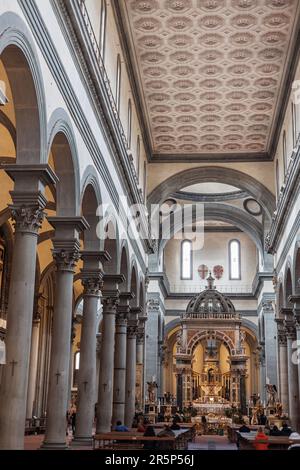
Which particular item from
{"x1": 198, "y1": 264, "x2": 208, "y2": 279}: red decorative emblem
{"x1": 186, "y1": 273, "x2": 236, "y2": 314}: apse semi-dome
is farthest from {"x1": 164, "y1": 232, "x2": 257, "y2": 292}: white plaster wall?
{"x1": 186, "y1": 273, "x2": 236, "y2": 314}: apse semi-dome

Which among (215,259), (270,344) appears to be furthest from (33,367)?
(215,259)

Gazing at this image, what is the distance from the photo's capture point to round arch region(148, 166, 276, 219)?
29.1m

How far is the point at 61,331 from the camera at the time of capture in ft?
45.3

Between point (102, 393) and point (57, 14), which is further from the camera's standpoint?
point (102, 393)

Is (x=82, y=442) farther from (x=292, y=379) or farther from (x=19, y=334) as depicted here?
(x=292, y=379)

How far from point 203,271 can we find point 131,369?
23.6m

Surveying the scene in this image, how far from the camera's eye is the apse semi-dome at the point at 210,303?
43.8 metres

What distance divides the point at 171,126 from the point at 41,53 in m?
16.1

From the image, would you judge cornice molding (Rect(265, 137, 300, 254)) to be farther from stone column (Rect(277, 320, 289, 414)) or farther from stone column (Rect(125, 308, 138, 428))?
stone column (Rect(125, 308, 138, 428))

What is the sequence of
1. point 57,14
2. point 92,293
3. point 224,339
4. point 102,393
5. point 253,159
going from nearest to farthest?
1. point 57,14
2. point 92,293
3. point 102,393
4. point 253,159
5. point 224,339

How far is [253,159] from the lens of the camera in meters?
29.4
